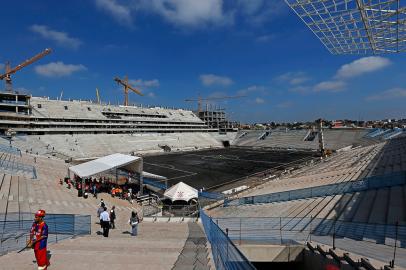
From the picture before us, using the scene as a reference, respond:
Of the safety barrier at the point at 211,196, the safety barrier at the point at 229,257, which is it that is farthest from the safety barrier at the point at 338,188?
the safety barrier at the point at 229,257

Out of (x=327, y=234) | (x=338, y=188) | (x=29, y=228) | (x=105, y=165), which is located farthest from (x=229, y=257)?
(x=105, y=165)

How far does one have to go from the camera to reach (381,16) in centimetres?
1103

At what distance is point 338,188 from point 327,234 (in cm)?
651

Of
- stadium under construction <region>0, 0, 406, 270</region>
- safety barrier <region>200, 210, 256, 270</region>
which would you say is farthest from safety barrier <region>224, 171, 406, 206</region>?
safety barrier <region>200, 210, 256, 270</region>

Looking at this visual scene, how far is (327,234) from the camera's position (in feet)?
35.5

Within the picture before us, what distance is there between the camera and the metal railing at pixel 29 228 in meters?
8.95

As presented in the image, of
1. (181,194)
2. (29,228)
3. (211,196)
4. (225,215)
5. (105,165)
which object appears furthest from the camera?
(211,196)

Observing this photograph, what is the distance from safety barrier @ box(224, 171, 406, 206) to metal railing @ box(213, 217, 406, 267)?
463 centimetres

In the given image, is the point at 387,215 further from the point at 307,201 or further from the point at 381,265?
the point at 307,201

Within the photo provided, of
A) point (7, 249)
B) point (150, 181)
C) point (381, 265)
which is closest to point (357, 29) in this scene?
point (381, 265)

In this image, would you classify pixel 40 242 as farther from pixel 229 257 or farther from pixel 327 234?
pixel 327 234

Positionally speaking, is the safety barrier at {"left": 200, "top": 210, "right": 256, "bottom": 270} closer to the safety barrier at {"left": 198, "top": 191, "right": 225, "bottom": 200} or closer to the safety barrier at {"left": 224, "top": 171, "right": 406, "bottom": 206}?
the safety barrier at {"left": 224, "top": 171, "right": 406, "bottom": 206}

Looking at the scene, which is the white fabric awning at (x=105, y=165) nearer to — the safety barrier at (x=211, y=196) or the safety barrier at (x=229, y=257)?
the safety barrier at (x=211, y=196)

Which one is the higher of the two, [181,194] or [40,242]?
[40,242]
